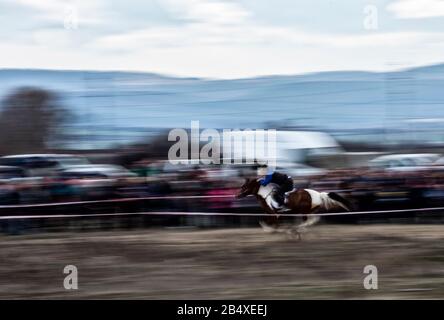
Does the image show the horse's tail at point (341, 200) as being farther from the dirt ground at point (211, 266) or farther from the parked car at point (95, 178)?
the parked car at point (95, 178)

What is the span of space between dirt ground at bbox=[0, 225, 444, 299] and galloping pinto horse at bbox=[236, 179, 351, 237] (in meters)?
0.14

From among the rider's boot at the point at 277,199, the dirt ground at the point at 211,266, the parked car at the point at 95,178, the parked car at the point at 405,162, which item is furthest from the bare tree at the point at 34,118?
the parked car at the point at 405,162

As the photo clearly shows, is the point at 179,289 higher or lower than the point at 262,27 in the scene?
lower

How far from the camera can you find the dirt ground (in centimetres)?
668

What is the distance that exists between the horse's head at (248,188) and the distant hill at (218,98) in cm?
44

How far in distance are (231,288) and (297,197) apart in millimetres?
955

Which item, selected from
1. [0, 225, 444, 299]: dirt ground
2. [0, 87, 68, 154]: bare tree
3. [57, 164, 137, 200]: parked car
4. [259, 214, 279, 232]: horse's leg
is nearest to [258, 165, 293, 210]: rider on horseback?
[259, 214, 279, 232]: horse's leg

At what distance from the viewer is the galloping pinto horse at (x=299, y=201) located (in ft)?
22.9

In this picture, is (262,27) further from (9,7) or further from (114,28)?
(9,7)

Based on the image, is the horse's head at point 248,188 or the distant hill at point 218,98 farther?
the horse's head at point 248,188

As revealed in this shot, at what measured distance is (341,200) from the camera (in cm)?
719
